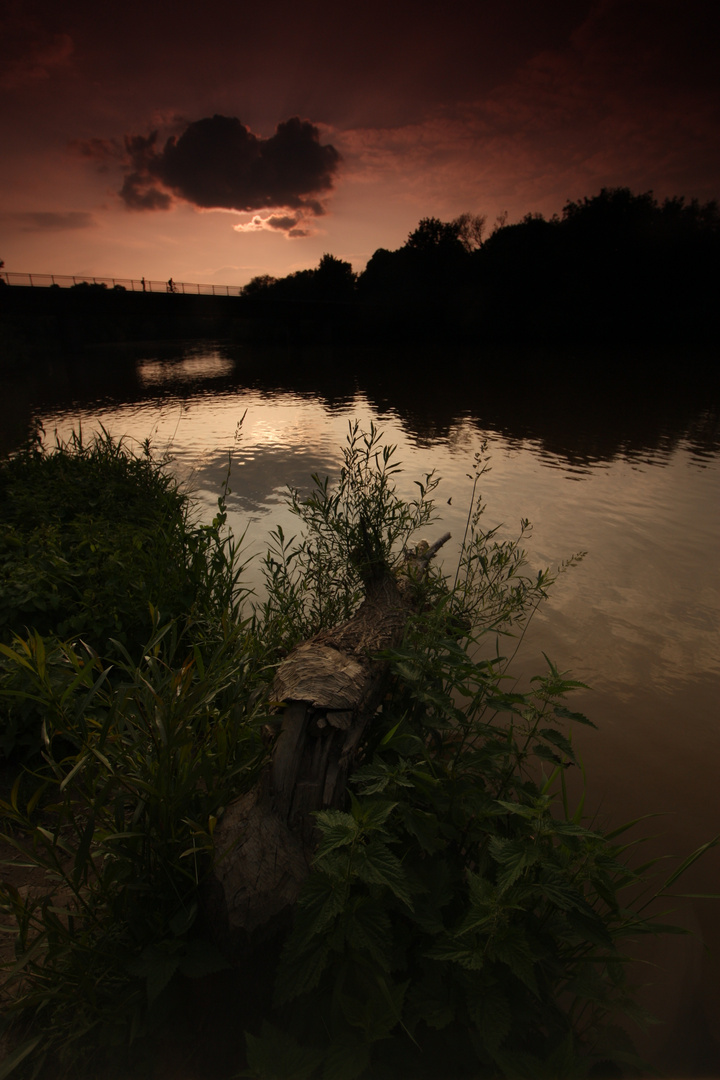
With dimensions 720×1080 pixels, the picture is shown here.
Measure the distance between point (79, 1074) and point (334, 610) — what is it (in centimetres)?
287

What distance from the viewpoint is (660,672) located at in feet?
14.5

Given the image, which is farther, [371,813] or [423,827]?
[423,827]

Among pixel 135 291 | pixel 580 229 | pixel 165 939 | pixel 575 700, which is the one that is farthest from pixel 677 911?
pixel 580 229

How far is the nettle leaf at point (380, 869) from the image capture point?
5.19ft

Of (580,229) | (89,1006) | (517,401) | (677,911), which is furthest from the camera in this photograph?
(580,229)

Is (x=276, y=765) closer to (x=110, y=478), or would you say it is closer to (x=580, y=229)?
(x=110, y=478)

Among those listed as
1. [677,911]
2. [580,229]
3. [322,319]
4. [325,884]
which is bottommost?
[677,911]

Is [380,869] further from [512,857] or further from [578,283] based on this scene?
[578,283]

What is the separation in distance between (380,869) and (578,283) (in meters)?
57.0

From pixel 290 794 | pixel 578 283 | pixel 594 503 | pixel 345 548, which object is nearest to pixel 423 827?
pixel 290 794

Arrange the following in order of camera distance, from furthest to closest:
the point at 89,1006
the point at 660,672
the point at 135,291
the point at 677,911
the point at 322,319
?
the point at 322,319 < the point at 135,291 < the point at 660,672 < the point at 677,911 < the point at 89,1006

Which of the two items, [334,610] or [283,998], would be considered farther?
[334,610]

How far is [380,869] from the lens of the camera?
1633 mm

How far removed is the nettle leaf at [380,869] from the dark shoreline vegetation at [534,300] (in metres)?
44.8
